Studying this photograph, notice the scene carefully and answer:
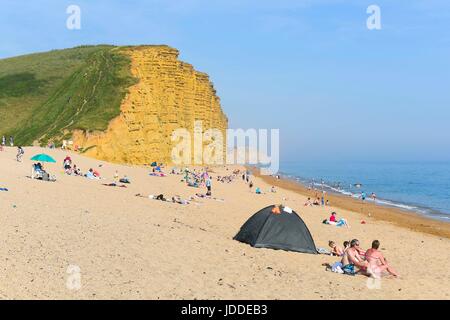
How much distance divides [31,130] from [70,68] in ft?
176

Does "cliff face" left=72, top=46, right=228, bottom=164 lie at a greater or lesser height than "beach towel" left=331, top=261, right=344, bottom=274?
greater

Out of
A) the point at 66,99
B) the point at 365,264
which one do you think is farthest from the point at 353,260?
the point at 66,99

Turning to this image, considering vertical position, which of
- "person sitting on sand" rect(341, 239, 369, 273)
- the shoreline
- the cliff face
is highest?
the cliff face

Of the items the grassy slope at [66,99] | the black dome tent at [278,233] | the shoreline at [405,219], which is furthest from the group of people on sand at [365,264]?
the grassy slope at [66,99]

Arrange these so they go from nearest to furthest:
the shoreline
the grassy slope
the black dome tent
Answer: the black dome tent → the shoreline → the grassy slope

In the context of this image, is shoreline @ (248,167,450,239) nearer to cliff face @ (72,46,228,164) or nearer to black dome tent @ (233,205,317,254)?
black dome tent @ (233,205,317,254)

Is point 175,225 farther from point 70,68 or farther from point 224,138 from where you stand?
point 70,68

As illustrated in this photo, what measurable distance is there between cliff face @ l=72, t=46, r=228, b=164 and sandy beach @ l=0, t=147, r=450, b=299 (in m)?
31.3

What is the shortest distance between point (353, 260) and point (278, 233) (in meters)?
2.84

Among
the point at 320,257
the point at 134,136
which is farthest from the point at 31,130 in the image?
the point at 320,257

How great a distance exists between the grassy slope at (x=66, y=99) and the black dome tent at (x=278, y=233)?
3904 centimetres

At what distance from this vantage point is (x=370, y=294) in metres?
9.96

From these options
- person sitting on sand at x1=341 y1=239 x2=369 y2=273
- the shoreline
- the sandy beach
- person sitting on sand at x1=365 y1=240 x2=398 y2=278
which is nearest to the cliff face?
the shoreline

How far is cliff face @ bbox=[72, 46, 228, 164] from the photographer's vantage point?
51188 mm
